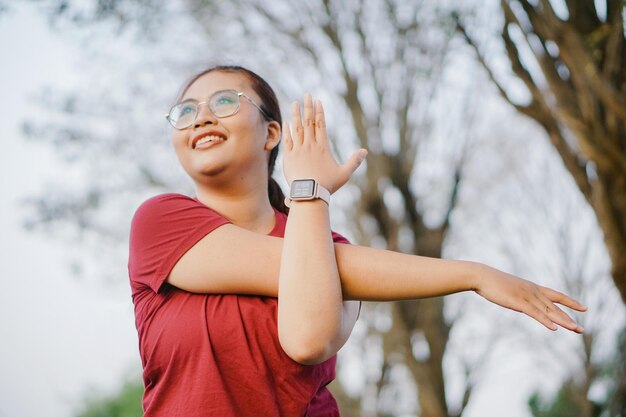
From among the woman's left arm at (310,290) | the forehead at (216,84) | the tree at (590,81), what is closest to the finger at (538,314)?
the woman's left arm at (310,290)

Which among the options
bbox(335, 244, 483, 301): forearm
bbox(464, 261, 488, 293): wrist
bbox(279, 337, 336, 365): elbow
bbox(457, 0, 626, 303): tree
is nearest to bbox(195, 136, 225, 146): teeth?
bbox(335, 244, 483, 301): forearm

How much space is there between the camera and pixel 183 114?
204cm

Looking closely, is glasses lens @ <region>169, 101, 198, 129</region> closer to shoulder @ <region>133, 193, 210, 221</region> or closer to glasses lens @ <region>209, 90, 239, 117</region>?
glasses lens @ <region>209, 90, 239, 117</region>

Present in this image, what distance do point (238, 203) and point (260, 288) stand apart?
347mm

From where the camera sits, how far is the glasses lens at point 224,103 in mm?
2010

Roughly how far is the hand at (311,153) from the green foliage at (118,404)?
21287 mm

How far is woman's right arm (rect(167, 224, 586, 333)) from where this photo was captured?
1629 mm

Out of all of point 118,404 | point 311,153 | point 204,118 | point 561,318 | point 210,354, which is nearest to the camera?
point 561,318

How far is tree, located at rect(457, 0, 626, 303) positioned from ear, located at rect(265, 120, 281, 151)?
2.79 metres

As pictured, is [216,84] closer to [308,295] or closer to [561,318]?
[308,295]

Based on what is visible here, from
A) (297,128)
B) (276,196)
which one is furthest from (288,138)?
(276,196)

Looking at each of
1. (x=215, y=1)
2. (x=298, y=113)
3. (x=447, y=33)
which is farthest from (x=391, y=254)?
(x=215, y=1)

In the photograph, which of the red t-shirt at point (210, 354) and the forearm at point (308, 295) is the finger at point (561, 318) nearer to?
the forearm at point (308, 295)

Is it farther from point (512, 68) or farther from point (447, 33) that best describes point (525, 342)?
point (512, 68)
